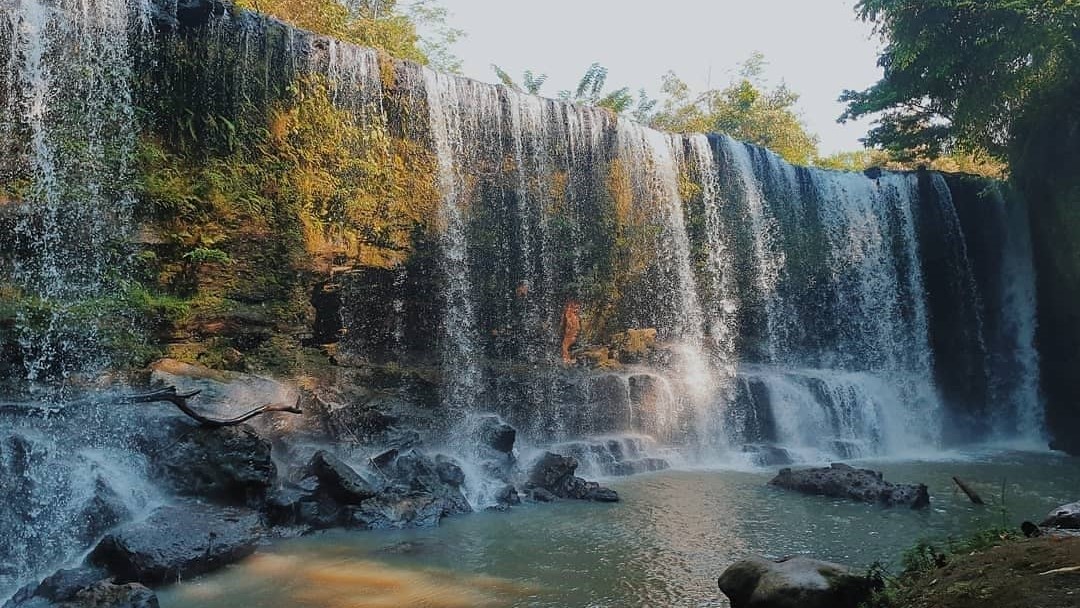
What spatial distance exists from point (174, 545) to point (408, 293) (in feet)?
25.0

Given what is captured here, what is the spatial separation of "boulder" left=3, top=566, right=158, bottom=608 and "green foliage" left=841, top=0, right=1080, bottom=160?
1680cm

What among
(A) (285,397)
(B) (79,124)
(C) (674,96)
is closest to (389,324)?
(A) (285,397)

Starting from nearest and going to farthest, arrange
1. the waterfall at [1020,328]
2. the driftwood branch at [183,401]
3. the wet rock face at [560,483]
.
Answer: the driftwood branch at [183,401]
the wet rock face at [560,483]
the waterfall at [1020,328]

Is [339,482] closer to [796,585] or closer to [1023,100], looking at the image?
[796,585]

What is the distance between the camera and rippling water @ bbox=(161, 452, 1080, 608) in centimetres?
613

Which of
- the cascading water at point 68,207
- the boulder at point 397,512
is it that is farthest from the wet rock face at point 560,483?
the cascading water at point 68,207

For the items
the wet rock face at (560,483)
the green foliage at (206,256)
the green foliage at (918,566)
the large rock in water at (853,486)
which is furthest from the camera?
the green foliage at (206,256)

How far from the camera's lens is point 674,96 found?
3856cm

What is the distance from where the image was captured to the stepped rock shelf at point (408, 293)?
9219mm

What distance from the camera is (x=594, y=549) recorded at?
7.58 meters

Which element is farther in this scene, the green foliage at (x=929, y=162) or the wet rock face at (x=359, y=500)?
the green foliage at (x=929, y=162)

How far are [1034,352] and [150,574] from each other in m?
20.5

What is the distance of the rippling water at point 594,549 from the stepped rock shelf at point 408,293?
654mm

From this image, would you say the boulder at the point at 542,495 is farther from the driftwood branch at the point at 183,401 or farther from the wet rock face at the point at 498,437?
the driftwood branch at the point at 183,401
